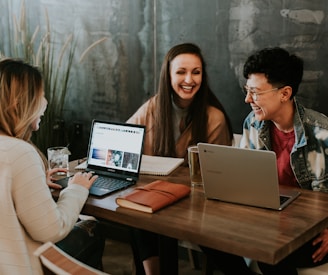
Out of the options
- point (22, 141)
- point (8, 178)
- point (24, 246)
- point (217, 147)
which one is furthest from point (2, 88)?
point (217, 147)

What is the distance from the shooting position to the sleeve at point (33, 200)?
1.68 metres

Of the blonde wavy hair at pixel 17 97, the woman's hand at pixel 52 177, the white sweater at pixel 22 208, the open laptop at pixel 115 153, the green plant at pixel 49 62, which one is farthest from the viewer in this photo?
the green plant at pixel 49 62

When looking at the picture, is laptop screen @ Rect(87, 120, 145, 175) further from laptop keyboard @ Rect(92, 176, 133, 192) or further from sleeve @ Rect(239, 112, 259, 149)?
sleeve @ Rect(239, 112, 259, 149)

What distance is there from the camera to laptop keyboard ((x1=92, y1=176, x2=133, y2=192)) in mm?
2117

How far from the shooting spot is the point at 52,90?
3768 mm

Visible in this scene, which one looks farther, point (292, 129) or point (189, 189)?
point (292, 129)

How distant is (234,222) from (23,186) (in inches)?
26.3

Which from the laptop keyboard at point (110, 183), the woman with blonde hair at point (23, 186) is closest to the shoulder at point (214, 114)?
the laptop keyboard at point (110, 183)

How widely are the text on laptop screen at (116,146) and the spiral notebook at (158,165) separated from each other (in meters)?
0.10

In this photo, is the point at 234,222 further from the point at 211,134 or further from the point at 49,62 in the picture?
the point at 49,62

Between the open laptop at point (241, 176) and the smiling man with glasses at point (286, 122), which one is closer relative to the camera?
the open laptop at point (241, 176)

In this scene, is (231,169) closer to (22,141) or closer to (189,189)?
(189,189)

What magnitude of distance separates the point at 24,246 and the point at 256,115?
1.12 meters

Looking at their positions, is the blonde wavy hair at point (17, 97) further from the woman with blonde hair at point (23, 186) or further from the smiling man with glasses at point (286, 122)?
the smiling man with glasses at point (286, 122)
